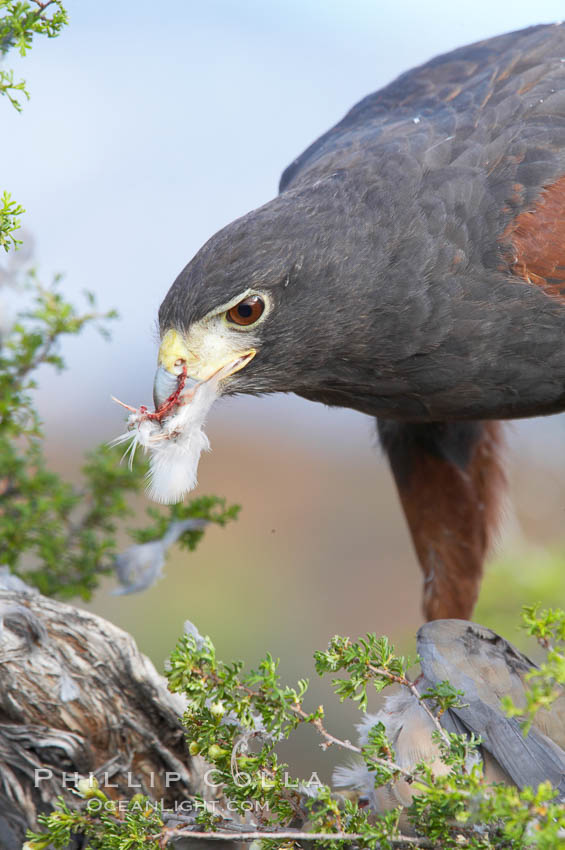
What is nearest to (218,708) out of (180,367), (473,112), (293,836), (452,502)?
(293,836)

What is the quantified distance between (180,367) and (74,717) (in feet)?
2.90

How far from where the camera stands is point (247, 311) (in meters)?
2.29

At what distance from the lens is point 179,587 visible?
7.64m

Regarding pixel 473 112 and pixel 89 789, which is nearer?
pixel 89 789

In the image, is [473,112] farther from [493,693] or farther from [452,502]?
[493,693]

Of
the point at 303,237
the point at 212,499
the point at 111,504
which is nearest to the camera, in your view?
the point at 303,237

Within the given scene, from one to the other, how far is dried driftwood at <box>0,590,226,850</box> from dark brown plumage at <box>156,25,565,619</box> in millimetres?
737

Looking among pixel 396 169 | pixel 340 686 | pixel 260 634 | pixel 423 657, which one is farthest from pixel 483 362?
pixel 260 634

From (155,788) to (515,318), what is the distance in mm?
1532

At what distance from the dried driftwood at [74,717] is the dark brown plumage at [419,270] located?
0.74m

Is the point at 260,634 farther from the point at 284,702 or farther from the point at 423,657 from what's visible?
the point at 284,702

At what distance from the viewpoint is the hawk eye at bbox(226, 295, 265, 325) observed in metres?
2.28

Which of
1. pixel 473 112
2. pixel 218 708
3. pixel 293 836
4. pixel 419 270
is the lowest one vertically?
pixel 293 836

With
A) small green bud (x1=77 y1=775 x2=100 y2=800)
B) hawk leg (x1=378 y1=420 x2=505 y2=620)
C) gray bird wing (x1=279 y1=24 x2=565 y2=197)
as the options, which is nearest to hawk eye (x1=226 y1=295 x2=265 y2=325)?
gray bird wing (x1=279 y1=24 x2=565 y2=197)
